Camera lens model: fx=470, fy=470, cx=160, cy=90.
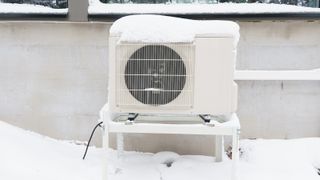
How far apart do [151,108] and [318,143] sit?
1.51 m

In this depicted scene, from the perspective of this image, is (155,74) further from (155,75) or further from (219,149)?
(219,149)

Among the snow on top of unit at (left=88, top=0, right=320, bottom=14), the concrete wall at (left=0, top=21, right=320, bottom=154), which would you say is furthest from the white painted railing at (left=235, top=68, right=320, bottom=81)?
the snow on top of unit at (left=88, top=0, right=320, bottom=14)

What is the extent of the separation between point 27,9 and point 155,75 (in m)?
Answer: 1.50

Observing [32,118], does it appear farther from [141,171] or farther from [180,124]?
[180,124]

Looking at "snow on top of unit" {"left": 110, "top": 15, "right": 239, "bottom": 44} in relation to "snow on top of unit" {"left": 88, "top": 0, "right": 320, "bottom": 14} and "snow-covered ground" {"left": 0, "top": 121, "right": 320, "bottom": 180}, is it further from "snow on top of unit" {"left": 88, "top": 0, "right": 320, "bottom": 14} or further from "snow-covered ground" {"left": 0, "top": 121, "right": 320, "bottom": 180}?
"snow-covered ground" {"left": 0, "top": 121, "right": 320, "bottom": 180}

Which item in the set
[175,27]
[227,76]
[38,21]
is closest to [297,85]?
[227,76]

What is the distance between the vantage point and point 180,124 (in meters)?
2.95

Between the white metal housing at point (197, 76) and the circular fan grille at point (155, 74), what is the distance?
2 cm

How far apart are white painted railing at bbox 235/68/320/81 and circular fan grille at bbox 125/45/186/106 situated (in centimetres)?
89

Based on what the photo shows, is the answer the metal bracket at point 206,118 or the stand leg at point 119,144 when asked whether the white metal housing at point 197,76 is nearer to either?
the metal bracket at point 206,118

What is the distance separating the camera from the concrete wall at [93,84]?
3652mm

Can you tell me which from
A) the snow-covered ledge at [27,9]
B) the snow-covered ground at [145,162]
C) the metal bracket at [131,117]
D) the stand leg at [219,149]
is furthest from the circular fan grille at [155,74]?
the snow-covered ledge at [27,9]

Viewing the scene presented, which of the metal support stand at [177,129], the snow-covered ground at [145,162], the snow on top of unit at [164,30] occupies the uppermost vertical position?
the snow on top of unit at [164,30]

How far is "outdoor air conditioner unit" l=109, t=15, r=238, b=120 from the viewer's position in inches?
111
